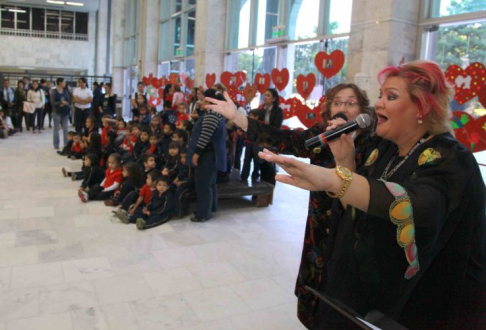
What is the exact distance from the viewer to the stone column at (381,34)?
226 inches

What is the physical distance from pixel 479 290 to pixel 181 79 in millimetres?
11991

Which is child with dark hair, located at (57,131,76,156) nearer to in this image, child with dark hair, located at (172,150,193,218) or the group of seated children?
the group of seated children

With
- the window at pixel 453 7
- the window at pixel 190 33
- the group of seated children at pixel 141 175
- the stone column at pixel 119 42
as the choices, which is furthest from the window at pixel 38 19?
the window at pixel 453 7

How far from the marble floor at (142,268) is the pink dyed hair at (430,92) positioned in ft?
6.64

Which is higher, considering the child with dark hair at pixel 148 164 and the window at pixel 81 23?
the window at pixel 81 23

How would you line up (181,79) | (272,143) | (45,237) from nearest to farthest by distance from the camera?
(272,143) < (45,237) < (181,79)

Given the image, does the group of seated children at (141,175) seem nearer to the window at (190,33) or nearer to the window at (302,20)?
the window at (302,20)

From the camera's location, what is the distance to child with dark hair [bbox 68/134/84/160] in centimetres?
909

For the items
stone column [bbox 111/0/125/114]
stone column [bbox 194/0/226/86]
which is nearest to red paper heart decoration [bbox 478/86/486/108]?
stone column [bbox 194/0/226/86]

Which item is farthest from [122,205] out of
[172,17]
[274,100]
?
[172,17]

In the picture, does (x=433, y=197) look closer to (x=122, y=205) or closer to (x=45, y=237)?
(x=45, y=237)

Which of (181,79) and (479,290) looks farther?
(181,79)

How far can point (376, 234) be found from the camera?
1315 millimetres

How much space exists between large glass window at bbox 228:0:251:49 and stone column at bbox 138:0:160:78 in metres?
6.14
